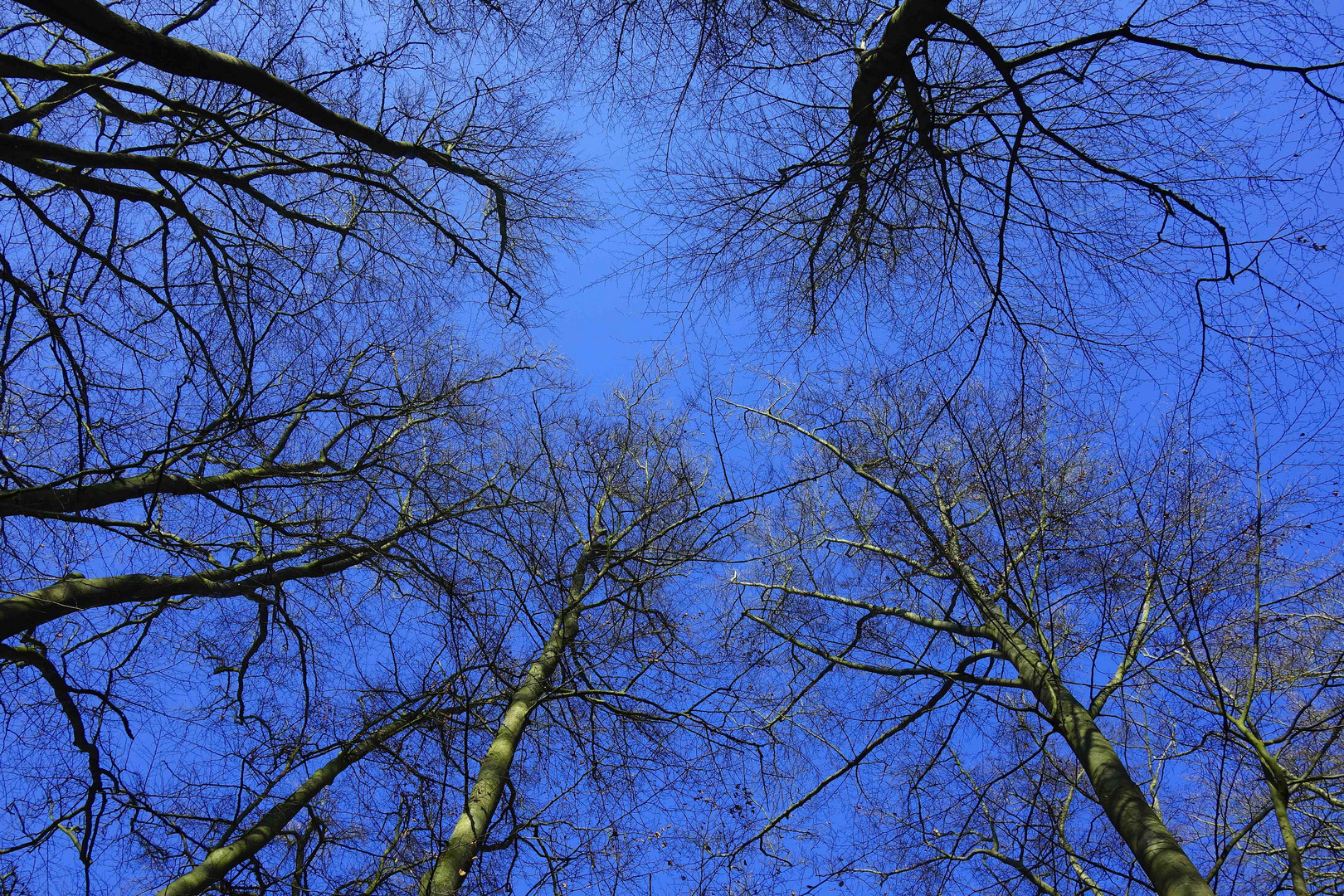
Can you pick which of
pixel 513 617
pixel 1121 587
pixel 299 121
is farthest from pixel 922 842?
pixel 299 121

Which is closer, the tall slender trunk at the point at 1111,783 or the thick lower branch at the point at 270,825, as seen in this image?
the tall slender trunk at the point at 1111,783

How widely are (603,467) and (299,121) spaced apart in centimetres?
334

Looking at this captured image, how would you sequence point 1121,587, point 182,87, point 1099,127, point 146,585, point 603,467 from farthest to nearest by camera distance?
point 603,467 < point 1121,587 < point 146,585 < point 182,87 < point 1099,127

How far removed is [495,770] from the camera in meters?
4.54

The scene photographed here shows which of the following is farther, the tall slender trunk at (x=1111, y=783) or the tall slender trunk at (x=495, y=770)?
the tall slender trunk at (x=495, y=770)

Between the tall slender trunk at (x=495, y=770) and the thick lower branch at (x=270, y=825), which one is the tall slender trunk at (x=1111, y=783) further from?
the thick lower branch at (x=270, y=825)

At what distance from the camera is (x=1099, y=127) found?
2949mm

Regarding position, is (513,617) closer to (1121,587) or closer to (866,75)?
(866,75)

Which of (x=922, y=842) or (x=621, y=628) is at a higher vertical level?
(x=621, y=628)

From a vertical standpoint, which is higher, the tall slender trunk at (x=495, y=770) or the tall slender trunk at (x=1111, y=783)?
the tall slender trunk at (x=495, y=770)

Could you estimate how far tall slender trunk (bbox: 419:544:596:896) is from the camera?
366cm

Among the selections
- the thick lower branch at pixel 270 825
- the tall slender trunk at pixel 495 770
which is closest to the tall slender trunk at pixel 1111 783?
the tall slender trunk at pixel 495 770

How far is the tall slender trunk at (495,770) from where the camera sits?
12.0 ft

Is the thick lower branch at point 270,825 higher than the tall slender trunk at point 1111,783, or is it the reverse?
the thick lower branch at point 270,825
